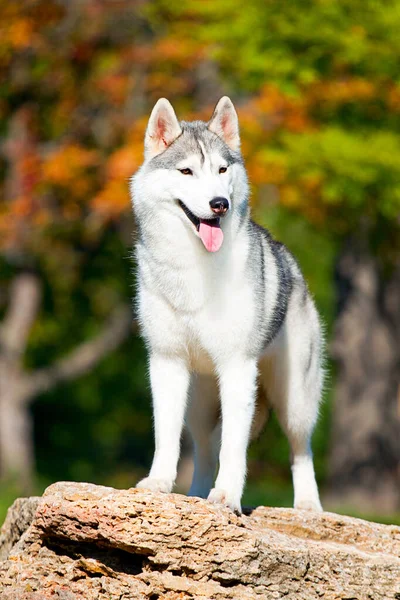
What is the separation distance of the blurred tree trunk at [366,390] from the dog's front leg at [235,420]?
9798 millimetres

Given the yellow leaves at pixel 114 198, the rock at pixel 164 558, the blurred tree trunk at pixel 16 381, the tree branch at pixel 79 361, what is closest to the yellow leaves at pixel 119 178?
the yellow leaves at pixel 114 198

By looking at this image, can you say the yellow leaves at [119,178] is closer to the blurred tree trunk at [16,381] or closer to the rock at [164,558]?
the blurred tree trunk at [16,381]

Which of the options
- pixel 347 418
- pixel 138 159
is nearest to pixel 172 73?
pixel 138 159

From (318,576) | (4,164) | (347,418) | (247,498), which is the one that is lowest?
(318,576)

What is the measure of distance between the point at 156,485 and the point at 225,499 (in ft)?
1.30

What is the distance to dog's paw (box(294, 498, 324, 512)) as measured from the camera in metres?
6.78

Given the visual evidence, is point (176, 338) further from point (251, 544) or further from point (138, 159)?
point (138, 159)

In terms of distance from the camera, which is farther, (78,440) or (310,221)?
(78,440)

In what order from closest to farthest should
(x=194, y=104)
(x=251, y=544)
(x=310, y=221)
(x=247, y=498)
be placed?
1. (x=251, y=544)
2. (x=247, y=498)
3. (x=310, y=221)
4. (x=194, y=104)

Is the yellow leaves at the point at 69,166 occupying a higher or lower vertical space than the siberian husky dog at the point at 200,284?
higher

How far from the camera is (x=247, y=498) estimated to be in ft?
37.8

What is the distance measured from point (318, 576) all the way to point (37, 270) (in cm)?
1665

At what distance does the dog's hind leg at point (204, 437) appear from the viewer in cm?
685

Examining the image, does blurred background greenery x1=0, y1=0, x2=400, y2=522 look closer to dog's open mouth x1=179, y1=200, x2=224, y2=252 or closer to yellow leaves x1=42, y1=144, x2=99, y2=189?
yellow leaves x1=42, y1=144, x2=99, y2=189
